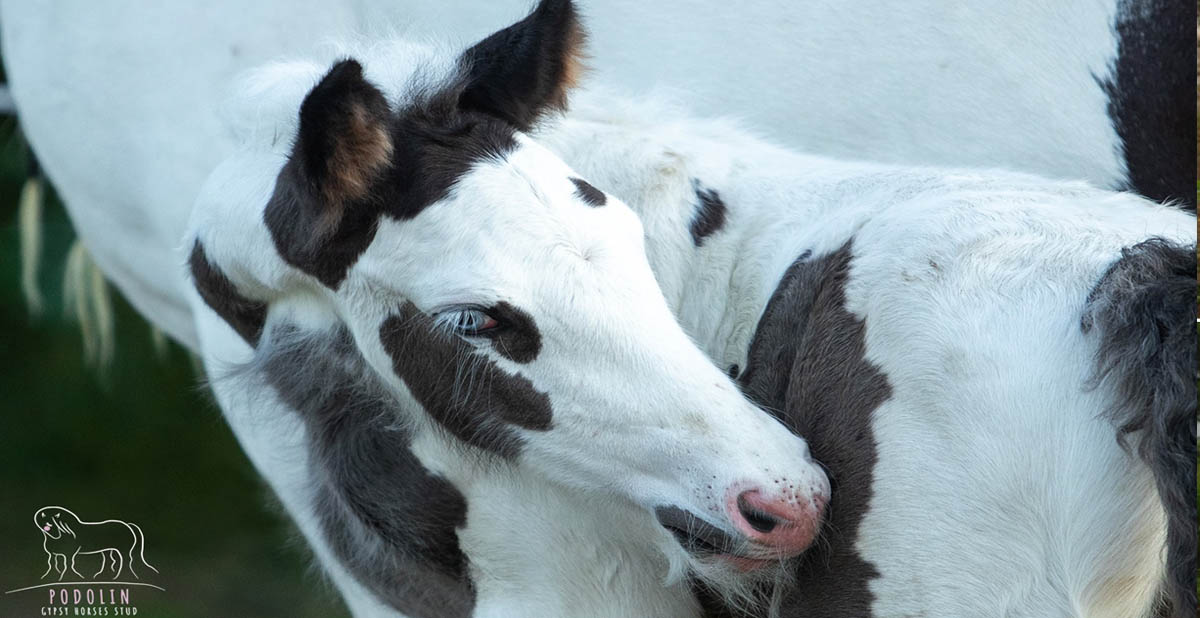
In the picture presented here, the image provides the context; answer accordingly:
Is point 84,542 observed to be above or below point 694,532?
below

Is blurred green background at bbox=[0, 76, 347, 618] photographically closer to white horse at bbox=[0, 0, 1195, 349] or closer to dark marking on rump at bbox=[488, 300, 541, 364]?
white horse at bbox=[0, 0, 1195, 349]

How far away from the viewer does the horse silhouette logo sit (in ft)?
9.70

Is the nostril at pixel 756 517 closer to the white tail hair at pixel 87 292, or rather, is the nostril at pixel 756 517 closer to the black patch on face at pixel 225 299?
the black patch on face at pixel 225 299

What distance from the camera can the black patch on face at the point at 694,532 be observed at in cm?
128

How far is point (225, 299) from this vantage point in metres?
1.64

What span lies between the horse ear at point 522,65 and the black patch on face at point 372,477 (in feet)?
1.15

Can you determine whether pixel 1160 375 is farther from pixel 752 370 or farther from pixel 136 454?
pixel 136 454

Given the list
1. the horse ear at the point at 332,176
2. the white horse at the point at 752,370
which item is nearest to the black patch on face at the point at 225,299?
the white horse at the point at 752,370

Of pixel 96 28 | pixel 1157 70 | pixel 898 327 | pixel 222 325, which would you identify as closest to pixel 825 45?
pixel 1157 70

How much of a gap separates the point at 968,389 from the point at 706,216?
49 cm

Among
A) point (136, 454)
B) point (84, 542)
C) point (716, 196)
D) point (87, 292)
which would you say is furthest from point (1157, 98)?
point (136, 454)

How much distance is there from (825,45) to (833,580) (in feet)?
3.92

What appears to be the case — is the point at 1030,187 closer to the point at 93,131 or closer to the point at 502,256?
the point at 502,256

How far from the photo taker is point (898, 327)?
1.27m
